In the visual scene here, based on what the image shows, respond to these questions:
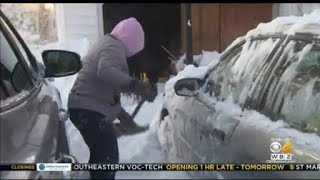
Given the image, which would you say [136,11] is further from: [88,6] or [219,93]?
[219,93]

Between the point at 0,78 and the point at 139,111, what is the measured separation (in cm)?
72

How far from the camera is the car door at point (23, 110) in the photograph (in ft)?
8.32

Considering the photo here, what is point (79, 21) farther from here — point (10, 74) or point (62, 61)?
point (10, 74)

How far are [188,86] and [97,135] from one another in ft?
1.80

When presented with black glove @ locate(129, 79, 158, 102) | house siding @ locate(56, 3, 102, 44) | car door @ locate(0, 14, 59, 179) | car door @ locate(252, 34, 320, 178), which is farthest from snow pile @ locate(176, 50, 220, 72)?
car door @ locate(0, 14, 59, 179)

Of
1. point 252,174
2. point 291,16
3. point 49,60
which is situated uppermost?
point 291,16

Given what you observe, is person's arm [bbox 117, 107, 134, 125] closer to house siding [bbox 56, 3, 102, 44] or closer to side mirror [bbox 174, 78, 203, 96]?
side mirror [bbox 174, 78, 203, 96]

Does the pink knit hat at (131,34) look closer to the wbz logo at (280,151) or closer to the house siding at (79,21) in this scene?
the house siding at (79,21)

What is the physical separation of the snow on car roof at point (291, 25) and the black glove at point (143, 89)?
56cm

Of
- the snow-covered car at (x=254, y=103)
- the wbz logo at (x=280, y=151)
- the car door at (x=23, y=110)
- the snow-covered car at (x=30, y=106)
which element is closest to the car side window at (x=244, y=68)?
the snow-covered car at (x=254, y=103)

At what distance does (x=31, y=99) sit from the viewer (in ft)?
9.11

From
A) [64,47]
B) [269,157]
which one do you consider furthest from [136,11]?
[269,157]

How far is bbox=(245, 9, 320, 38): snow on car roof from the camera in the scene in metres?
2.86

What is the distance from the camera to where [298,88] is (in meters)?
2.83
